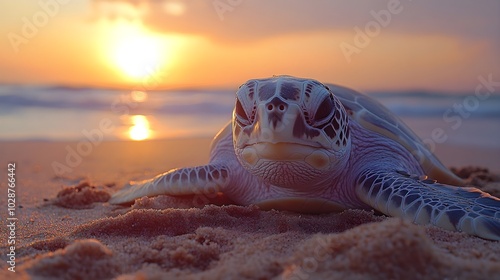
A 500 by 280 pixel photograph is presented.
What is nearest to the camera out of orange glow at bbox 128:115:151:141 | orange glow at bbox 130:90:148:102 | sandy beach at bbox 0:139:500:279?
sandy beach at bbox 0:139:500:279

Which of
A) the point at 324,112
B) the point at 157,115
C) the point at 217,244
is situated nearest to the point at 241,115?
the point at 324,112

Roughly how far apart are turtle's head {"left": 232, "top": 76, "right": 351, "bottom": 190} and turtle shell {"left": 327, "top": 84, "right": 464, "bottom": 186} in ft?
2.46

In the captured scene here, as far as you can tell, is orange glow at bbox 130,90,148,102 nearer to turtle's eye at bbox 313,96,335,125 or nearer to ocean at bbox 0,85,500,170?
ocean at bbox 0,85,500,170

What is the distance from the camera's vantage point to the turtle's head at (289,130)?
7.88ft

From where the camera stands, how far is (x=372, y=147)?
3475 millimetres

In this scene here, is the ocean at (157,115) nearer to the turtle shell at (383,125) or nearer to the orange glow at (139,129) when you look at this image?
the orange glow at (139,129)

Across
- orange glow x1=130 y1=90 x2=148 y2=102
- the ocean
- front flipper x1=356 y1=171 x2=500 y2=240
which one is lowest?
front flipper x1=356 y1=171 x2=500 y2=240

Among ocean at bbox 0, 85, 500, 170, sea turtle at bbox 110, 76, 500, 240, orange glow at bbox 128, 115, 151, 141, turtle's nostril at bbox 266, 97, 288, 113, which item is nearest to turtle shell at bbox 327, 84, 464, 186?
sea turtle at bbox 110, 76, 500, 240

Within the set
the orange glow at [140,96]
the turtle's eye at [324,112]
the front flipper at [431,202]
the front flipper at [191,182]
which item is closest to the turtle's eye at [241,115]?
the turtle's eye at [324,112]

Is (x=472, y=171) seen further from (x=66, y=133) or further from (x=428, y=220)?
(x=66, y=133)

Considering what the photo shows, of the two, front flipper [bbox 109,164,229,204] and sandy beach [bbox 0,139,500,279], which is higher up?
front flipper [bbox 109,164,229,204]

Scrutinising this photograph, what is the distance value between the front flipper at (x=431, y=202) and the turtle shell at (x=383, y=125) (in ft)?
1.80

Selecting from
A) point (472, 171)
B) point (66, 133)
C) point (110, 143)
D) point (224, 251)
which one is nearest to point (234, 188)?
point (224, 251)

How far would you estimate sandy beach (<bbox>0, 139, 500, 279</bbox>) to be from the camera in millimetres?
1603
